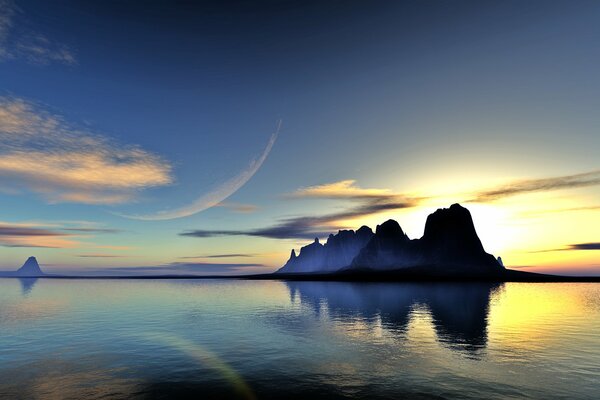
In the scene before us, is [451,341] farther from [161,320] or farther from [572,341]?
[161,320]

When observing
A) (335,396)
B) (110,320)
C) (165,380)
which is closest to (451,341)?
(335,396)

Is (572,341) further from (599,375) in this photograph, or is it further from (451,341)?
(599,375)

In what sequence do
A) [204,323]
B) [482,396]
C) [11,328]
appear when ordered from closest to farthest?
[482,396], [11,328], [204,323]

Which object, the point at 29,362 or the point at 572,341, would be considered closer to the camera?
the point at 29,362

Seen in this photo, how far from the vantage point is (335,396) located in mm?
23594

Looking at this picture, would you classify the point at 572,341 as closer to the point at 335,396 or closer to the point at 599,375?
the point at 599,375

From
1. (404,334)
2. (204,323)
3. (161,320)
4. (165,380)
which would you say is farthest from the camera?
(161,320)

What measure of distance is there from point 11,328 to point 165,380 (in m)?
43.1

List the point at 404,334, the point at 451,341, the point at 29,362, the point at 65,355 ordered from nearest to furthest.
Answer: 1. the point at 29,362
2. the point at 65,355
3. the point at 451,341
4. the point at 404,334

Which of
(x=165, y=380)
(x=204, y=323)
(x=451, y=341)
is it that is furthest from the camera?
(x=204, y=323)

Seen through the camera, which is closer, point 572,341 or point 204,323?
point 572,341

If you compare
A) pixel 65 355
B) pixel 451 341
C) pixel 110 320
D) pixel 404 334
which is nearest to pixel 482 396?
pixel 451 341

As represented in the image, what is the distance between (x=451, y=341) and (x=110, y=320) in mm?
57151

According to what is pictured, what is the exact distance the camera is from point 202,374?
2955cm
